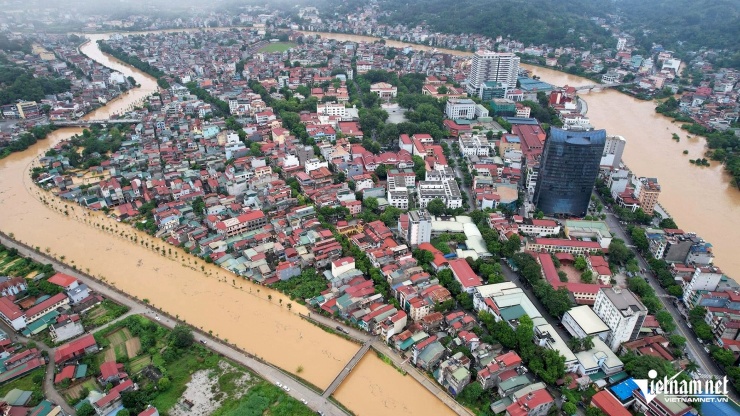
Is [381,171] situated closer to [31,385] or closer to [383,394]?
[383,394]

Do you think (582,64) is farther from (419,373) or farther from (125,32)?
(125,32)

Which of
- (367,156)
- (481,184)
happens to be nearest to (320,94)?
(367,156)

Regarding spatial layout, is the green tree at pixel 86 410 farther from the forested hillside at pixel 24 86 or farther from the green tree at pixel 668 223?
the forested hillside at pixel 24 86

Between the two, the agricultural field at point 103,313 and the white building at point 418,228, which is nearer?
the agricultural field at point 103,313

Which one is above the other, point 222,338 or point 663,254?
point 663,254

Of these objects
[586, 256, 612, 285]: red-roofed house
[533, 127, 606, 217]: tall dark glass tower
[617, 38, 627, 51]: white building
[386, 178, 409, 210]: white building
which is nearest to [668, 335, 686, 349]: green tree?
[586, 256, 612, 285]: red-roofed house

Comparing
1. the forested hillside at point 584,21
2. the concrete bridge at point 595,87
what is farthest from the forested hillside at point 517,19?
the concrete bridge at point 595,87

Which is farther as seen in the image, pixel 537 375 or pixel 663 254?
pixel 663 254
